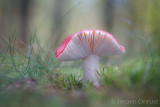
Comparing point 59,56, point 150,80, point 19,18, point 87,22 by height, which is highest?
point 87,22

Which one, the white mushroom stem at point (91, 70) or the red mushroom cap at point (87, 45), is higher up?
the red mushroom cap at point (87, 45)

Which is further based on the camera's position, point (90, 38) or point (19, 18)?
point (19, 18)

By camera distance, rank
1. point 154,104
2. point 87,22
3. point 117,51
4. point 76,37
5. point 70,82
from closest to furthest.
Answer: point 154,104, point 76,37, point 70,82, point 117,51, point 87,22

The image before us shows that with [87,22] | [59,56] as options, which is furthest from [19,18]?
[87,22]

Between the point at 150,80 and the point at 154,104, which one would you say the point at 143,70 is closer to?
the point at 150,80

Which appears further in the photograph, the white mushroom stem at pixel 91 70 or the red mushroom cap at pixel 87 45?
the white mushroom stem at pixel 91 70

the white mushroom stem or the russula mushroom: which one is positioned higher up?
the russula mushroom
